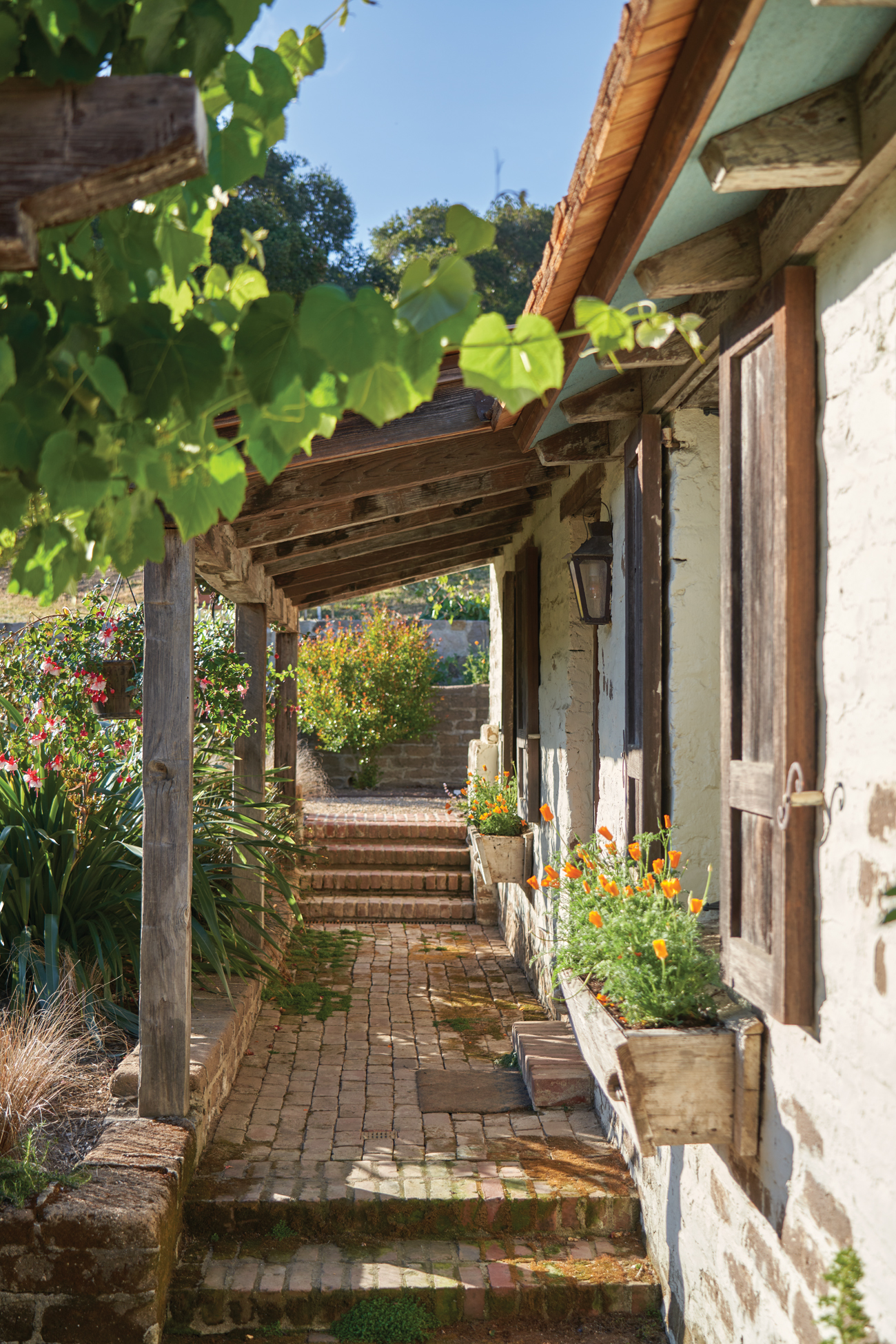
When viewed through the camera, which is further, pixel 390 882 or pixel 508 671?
pixel 390 882

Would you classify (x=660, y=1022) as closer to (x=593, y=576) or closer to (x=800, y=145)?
(x=800, y=145)

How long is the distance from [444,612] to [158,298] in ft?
46.7

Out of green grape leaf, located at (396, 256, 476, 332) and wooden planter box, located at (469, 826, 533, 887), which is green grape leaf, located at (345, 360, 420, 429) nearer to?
green grape leaf, located at (396, 256, 476, 332)

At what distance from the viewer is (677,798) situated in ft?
10.4

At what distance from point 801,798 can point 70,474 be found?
1.44 metres

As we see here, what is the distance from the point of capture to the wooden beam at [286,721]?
7.88 meters

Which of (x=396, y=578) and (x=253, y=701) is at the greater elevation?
(x=396, y=578)

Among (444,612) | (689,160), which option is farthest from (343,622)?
(689,160)

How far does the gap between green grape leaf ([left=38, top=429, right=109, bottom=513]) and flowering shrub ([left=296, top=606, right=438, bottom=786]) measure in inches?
433

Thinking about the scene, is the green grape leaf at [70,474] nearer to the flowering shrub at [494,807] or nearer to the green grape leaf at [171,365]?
the green grape leaf at [171,365]

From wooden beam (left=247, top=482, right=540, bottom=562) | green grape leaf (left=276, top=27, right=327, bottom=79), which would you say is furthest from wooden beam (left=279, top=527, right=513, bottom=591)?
green grape leaf (left=276, top=27, right=327, bottom=79)

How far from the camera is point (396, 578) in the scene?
27.0ft

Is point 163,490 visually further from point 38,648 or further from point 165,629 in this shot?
point 38,648

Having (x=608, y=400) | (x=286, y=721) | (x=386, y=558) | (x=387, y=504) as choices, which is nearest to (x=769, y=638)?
(x=608, y=400)
